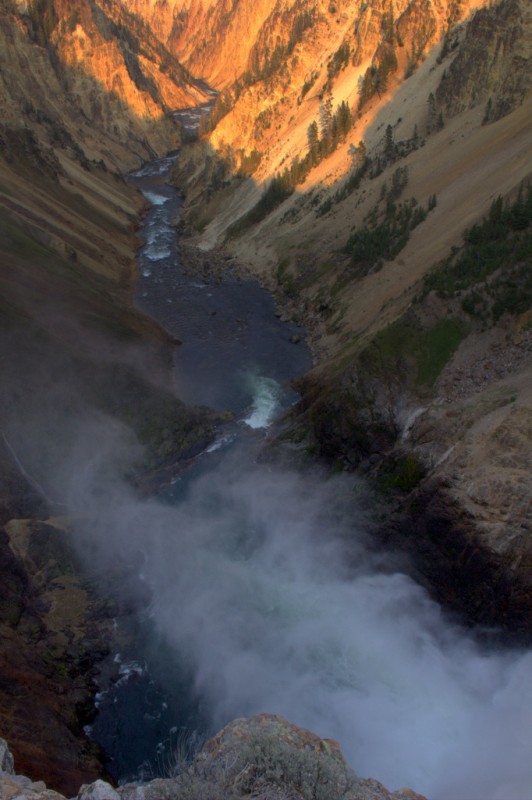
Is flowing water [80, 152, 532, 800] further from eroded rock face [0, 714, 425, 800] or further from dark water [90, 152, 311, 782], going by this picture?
eroded rock face [0, 714, 425, 800]

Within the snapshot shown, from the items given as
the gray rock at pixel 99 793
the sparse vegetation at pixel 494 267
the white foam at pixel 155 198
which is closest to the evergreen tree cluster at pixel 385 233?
the sparse vegetation at pixel 494 267

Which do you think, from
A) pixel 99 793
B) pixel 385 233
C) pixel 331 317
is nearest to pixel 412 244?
pixel 385 233

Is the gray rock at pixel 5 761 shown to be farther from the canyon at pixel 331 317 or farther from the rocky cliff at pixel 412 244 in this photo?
the rocky cliff at pixel 412 244

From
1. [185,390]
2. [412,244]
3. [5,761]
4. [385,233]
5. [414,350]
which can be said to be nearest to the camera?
[5,761]

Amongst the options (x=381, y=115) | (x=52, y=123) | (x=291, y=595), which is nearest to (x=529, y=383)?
(x=291, y=595)

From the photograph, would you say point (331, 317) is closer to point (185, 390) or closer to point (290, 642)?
point (185, 390)

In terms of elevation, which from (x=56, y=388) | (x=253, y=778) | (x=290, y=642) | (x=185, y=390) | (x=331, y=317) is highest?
(x=331, y=317)
